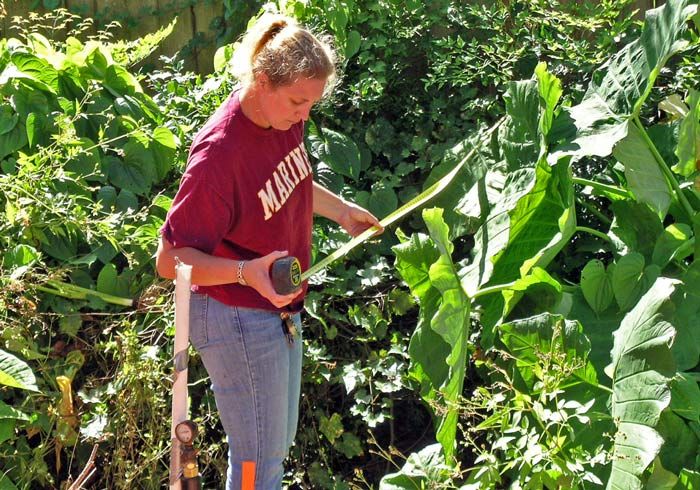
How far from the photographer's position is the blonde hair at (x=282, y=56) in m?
2.47

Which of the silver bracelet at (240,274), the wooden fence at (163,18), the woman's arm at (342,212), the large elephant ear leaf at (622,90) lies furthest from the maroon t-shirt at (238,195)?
the wooden fence at (163,18)

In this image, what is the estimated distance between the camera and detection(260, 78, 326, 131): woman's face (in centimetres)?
248

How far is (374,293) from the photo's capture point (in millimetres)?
3727

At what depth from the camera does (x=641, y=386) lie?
8.41 ft

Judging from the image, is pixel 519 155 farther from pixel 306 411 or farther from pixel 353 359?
pixel 306 411

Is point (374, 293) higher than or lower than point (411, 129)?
lower

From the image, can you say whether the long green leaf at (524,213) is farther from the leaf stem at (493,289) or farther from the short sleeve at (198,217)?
the short sleeve at (198,217)

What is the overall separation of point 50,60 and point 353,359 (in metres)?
1.82

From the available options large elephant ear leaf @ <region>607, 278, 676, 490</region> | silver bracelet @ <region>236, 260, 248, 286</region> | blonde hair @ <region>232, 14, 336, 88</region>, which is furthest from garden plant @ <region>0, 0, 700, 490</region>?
silver bracelet @ <region>236, 260, 248, 286</region>

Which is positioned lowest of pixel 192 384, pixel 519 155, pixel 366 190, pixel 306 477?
pixel 306 477

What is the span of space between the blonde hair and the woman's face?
15 mm

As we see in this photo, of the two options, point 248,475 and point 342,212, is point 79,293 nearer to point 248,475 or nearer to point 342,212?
point 342,212

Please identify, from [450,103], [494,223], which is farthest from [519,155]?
[450,103]

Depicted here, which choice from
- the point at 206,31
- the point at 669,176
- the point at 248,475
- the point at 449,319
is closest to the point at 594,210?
the point at 669,176
